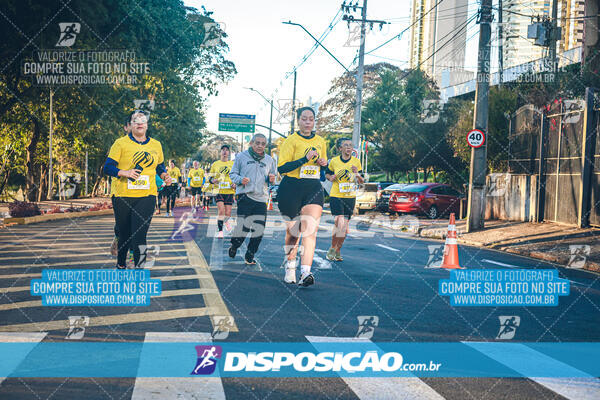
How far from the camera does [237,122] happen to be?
54688 mm

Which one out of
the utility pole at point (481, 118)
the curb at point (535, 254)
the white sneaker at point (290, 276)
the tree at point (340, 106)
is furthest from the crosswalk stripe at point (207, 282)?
the tree at point (340, 106)

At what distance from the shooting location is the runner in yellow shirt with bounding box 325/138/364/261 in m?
10.6

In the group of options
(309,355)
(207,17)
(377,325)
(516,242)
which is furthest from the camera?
(207,17)

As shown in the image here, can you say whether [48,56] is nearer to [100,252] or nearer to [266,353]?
[100,252]

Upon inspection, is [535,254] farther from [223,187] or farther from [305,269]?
[305,269]

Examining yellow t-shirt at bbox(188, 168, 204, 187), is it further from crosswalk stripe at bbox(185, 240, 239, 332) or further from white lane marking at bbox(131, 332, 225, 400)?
white lane marking at bbox(131, 332, 225, 400)

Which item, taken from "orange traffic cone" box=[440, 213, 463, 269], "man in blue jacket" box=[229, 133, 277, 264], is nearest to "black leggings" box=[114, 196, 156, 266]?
"man in blue jacket" box=[229, 133, 277, 264]

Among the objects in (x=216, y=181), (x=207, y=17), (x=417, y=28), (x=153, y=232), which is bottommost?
(x=153, y=232)

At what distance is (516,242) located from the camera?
1519 cm

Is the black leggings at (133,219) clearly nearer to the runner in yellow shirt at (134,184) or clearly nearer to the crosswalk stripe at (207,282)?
the runner in yellow shirt at (134,184)

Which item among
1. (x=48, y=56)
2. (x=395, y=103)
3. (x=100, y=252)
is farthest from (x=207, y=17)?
(x=395, y=103)

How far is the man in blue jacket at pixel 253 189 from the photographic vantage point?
9.73 metres

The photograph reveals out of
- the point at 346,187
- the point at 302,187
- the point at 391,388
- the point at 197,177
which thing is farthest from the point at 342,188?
the point at 197,177

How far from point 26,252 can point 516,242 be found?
34.9 feet
